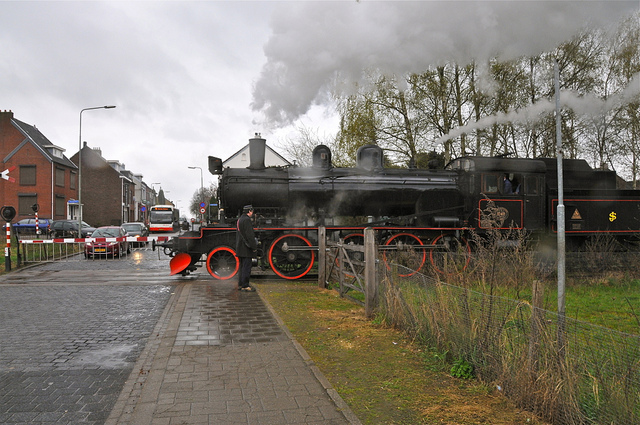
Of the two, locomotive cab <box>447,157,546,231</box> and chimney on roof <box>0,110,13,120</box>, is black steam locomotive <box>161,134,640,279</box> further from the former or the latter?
chimney on roof <box>0,110,13,120</box>

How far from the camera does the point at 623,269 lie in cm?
1027

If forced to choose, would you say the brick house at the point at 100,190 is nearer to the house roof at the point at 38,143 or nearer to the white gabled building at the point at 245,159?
the house roof at the point at 38,143

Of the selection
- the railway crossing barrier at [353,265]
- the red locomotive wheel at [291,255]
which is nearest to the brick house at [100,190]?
the red locomotive wheel at [291,255]

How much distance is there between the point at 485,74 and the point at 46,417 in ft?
60.4

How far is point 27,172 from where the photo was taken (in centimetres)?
3922

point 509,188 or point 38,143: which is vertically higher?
point 38,143

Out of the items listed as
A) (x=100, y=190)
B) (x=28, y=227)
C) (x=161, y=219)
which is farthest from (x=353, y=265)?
(x=100, y=190)

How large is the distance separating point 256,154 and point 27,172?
36.5 m

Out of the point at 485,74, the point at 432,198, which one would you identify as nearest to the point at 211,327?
the point at 432,198

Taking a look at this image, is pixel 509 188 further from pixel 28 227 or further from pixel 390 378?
pixel 28 227

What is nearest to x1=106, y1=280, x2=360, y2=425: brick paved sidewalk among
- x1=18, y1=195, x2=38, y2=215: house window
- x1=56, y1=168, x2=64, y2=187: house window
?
x1=18, y1=195, x2=38, y2=215: house window

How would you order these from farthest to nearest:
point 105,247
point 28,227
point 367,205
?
point 28,227, point 105,247, point 367,205

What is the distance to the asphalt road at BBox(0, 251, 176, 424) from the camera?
3.77 meters

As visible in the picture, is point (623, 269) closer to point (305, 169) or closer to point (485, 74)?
point (305, 169)
